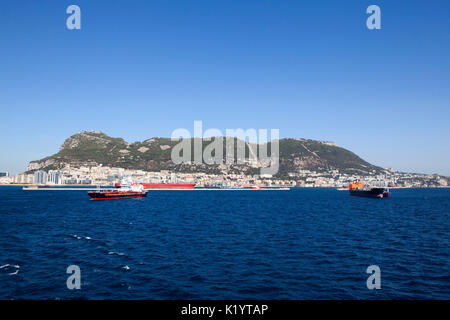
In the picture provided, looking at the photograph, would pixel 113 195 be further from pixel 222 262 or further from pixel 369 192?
pixel 369 192

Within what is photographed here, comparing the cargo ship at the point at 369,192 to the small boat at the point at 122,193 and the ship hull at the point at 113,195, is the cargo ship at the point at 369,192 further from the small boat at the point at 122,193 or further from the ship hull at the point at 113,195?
the ship hull at the point at 113,195

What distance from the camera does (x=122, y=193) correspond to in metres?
140

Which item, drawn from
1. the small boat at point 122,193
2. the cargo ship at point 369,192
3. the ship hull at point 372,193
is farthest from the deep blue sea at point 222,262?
the cargo ship at point 369,192

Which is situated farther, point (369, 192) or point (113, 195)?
point (369, 192)

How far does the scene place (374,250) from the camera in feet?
117

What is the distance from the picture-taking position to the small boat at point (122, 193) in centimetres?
12518

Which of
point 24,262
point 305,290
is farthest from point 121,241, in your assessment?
point 305,290

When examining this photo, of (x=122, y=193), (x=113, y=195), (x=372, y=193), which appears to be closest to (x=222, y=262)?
(x=113, y=195)

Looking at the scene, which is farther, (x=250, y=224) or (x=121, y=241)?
(x=250, y=224)
